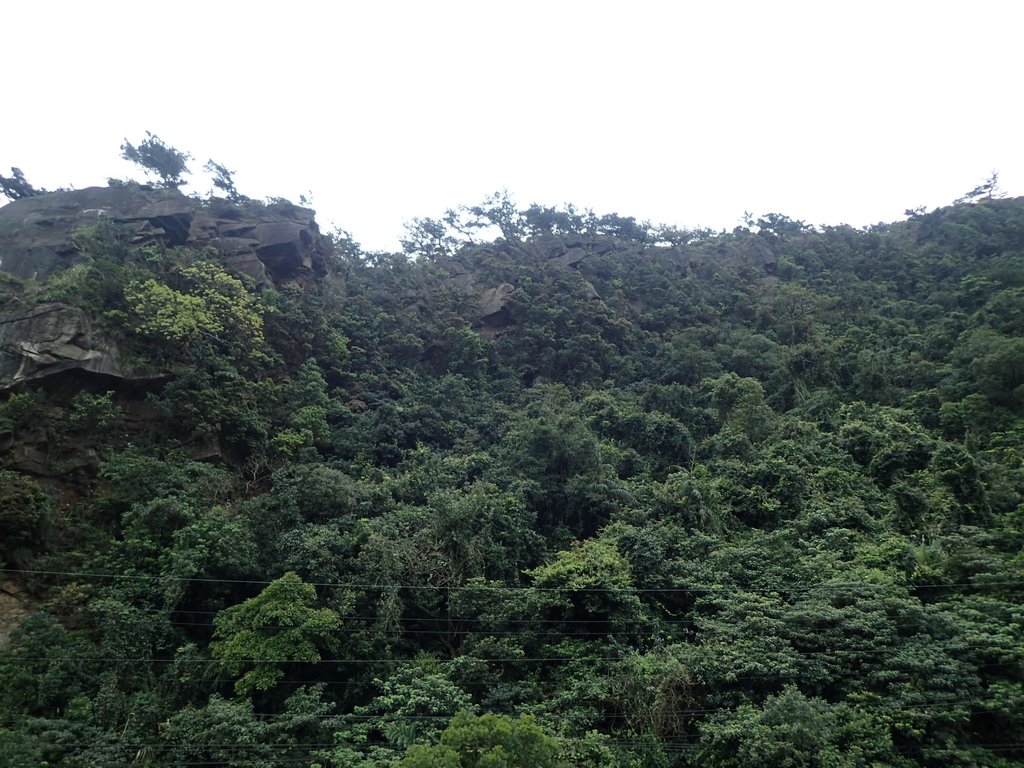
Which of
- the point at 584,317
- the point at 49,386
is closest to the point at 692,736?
the point at 49,386

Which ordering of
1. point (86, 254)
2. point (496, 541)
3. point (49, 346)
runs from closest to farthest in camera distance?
point (496, 541) < point (49, 346) < point (86, 254)

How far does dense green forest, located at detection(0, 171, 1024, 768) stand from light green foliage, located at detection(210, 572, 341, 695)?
0.22 ft

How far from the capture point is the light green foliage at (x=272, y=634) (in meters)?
12.9

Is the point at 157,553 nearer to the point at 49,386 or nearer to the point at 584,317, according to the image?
the point at 49,386

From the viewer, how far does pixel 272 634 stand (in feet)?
44.1

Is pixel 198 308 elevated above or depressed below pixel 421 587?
above

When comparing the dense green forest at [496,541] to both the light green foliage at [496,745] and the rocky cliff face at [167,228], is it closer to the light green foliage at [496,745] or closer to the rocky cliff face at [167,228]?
the light green foliage at [496,745]

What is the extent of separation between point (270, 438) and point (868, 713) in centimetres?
2022

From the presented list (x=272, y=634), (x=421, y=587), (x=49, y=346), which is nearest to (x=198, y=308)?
(x=49, y=346)

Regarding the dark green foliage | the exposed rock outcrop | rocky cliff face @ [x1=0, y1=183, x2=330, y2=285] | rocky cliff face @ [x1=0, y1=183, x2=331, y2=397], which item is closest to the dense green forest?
the exposed rock outcrop

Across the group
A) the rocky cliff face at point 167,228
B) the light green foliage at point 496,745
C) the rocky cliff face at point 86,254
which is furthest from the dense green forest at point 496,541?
the rocky cliff face at point 167,228

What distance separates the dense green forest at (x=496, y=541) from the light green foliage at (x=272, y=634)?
67 mm

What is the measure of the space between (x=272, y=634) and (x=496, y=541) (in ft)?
21.3

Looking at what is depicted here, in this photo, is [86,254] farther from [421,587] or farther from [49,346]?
[421,587]
